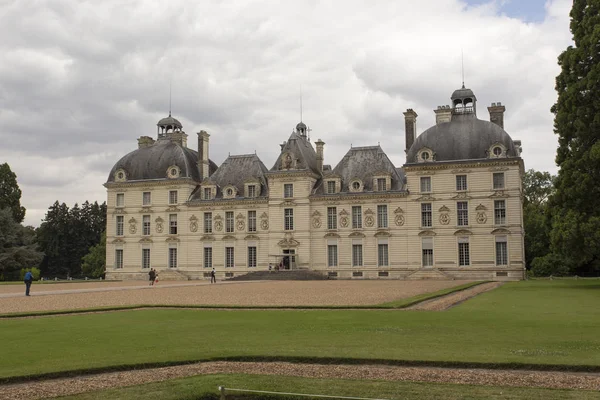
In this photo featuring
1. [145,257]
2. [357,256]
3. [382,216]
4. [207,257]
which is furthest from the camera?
[145,257]

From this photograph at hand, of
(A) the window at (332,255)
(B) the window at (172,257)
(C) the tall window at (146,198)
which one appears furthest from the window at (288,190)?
(C) the tall window at (146,198)

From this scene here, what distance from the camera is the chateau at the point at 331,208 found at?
48000mm

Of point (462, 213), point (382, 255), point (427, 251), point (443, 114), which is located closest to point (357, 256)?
point (382, 255)

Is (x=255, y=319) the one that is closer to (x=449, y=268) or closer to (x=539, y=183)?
(x=449, y=268)

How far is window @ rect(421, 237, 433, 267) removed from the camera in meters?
49.4

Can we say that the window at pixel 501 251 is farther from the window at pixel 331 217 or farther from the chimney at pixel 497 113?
the window at pixel 331 217

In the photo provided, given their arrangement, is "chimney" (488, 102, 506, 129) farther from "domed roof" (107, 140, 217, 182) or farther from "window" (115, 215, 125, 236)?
"window" (115, 215, 125, 236)

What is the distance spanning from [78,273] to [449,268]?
156ft

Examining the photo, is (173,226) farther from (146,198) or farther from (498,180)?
(498,180)

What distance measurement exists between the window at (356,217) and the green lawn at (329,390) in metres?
42.4

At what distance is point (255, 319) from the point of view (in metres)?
17.3

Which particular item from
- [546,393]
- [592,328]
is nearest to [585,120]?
[592,328]

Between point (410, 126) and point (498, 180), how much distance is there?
934 cm

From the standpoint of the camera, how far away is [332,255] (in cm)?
5231
